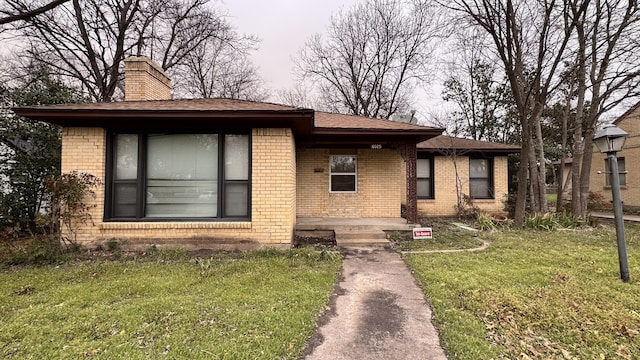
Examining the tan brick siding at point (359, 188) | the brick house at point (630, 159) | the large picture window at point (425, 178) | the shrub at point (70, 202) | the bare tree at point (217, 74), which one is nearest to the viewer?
the shrub at point (70, 202)

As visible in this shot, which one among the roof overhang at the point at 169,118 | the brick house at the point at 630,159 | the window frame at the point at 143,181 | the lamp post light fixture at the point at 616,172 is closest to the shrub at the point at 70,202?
the window frame at the point at 143,181

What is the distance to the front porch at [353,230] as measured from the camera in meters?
7.06

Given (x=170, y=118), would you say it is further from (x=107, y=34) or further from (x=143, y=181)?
(x=107, y=34)

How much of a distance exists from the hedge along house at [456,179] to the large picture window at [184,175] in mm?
7954

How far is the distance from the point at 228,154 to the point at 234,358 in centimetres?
443

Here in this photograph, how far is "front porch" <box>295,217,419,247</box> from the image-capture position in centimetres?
706

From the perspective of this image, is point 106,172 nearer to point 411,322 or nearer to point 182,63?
point 411,322

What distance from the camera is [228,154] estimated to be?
6.27m

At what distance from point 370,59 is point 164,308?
22.1 meters

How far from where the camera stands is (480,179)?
1223 centimetres

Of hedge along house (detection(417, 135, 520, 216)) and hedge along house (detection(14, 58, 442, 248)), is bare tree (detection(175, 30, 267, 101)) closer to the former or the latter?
hedge along house (detection(417, 135, 520, 216))

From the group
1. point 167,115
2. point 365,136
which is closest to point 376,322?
point 167,115

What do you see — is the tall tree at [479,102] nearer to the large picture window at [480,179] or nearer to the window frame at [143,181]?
the large picture window at [480,179]

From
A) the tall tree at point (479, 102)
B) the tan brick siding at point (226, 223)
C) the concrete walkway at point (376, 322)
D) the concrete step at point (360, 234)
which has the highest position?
the tall tree at point (479, 102)
